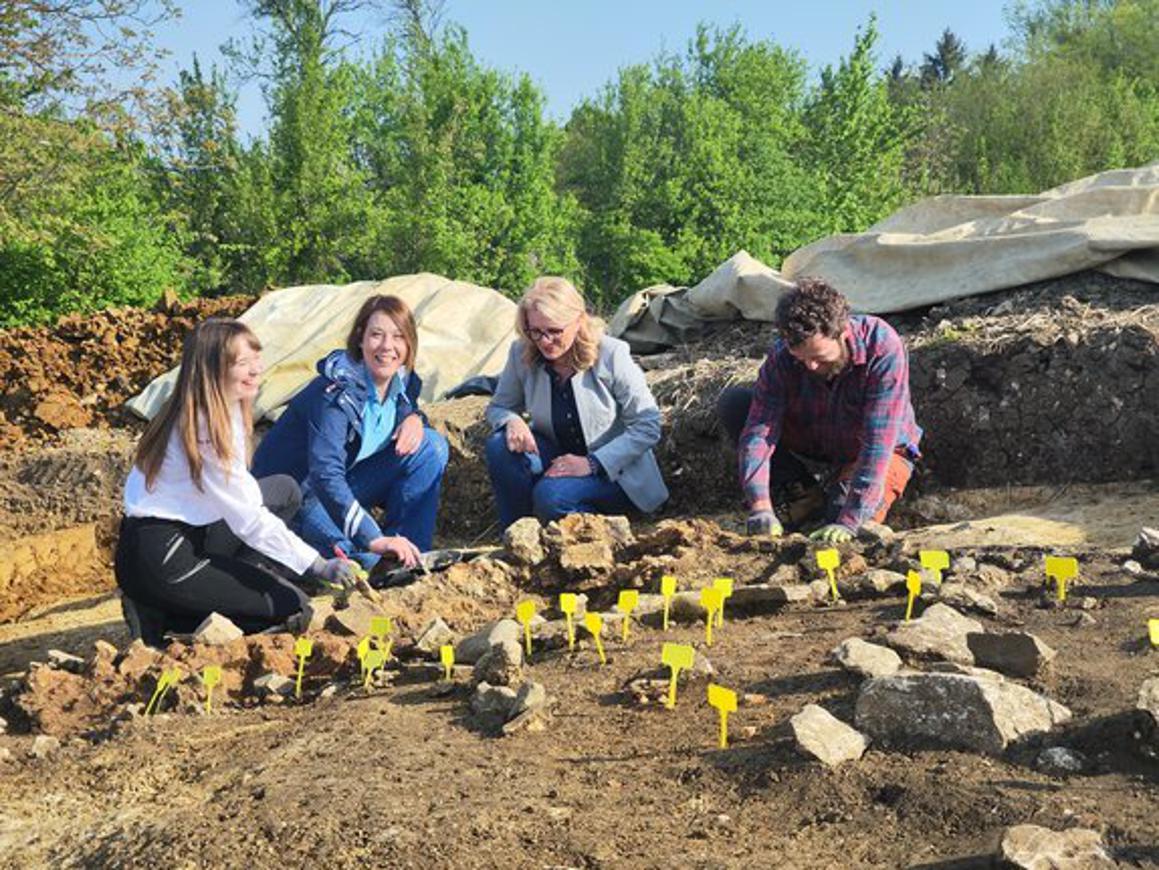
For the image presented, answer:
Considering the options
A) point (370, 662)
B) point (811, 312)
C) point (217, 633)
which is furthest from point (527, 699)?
point (811, 312)

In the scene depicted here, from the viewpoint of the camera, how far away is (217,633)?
398cm

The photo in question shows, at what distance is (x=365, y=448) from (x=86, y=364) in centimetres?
691

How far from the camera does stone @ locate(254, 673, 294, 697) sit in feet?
11.7

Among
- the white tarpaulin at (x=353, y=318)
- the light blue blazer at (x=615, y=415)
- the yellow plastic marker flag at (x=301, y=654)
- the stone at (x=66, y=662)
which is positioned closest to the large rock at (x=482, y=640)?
the yellow plastic marker flag at (x=301, y=654)

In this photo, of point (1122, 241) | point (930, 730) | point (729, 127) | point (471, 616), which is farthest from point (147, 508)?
point (729, 127)

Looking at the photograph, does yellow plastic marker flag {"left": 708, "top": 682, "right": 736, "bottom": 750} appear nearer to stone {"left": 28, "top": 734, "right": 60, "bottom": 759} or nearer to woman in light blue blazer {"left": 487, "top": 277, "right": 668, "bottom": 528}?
stone {"left": 28, "top": 734, "right": 60, "bottom": 759}

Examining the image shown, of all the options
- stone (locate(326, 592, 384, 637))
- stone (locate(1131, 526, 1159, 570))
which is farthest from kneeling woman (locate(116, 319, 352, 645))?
stone (locate(1131, 526, 1159, 570))

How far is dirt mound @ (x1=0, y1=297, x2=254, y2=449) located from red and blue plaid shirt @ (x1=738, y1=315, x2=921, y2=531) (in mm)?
7179

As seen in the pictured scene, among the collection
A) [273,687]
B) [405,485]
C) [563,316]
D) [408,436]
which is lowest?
[273,687]

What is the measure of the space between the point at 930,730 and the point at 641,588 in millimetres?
1880

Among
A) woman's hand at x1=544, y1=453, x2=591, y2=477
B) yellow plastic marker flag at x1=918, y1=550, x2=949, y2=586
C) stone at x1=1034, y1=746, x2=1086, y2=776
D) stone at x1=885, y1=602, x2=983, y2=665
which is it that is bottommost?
stone at x1=1034, y1=746, x2=1086, y2=776

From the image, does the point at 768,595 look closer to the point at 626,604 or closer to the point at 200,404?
the point at 626,604

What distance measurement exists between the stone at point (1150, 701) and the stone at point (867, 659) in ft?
1.82

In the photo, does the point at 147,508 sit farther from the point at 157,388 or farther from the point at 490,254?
the point at 490,254
